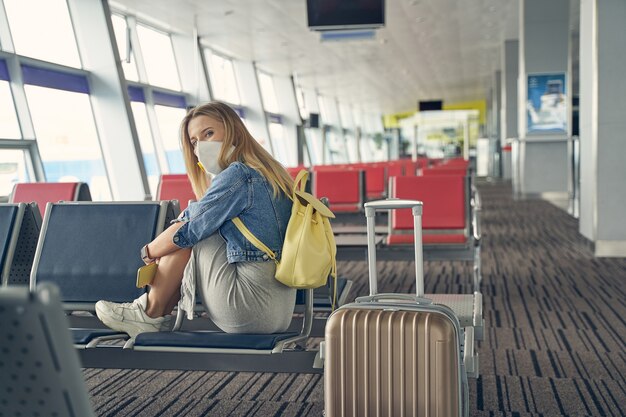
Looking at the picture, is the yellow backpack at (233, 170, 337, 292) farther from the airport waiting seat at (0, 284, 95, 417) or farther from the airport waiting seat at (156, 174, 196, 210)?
the airport waiting seat at (156, 174, 196, 210)

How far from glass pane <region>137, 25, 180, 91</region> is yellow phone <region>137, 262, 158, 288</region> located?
11498mm

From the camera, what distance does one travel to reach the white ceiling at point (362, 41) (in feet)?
43.9

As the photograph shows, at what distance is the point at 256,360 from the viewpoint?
8.77ft

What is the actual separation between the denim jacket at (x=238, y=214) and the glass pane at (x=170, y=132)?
11.2 meters

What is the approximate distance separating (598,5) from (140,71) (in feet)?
27.6

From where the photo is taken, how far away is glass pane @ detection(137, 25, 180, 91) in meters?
14.3

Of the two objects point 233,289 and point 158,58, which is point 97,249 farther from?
point 158,58

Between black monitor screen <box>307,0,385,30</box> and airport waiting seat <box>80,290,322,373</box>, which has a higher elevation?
black monitor screen <box>307,0,385,30</box>

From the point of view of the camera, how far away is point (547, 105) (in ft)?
45.9

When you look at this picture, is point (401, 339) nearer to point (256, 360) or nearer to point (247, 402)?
point (256, 360)

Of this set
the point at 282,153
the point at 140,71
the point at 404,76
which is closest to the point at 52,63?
the point at 140,71

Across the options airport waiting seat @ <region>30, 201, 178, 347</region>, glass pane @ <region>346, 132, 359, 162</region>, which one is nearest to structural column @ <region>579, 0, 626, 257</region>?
airport waiting seat @ <region>30, 201, 178, 347</region>

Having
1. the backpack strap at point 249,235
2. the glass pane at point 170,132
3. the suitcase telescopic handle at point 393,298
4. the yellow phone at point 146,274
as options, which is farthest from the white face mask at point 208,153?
the glass pane at point 170,132

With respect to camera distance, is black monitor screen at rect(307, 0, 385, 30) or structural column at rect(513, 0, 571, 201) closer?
black monitor screen at rect(307, 0, 385, 30)
